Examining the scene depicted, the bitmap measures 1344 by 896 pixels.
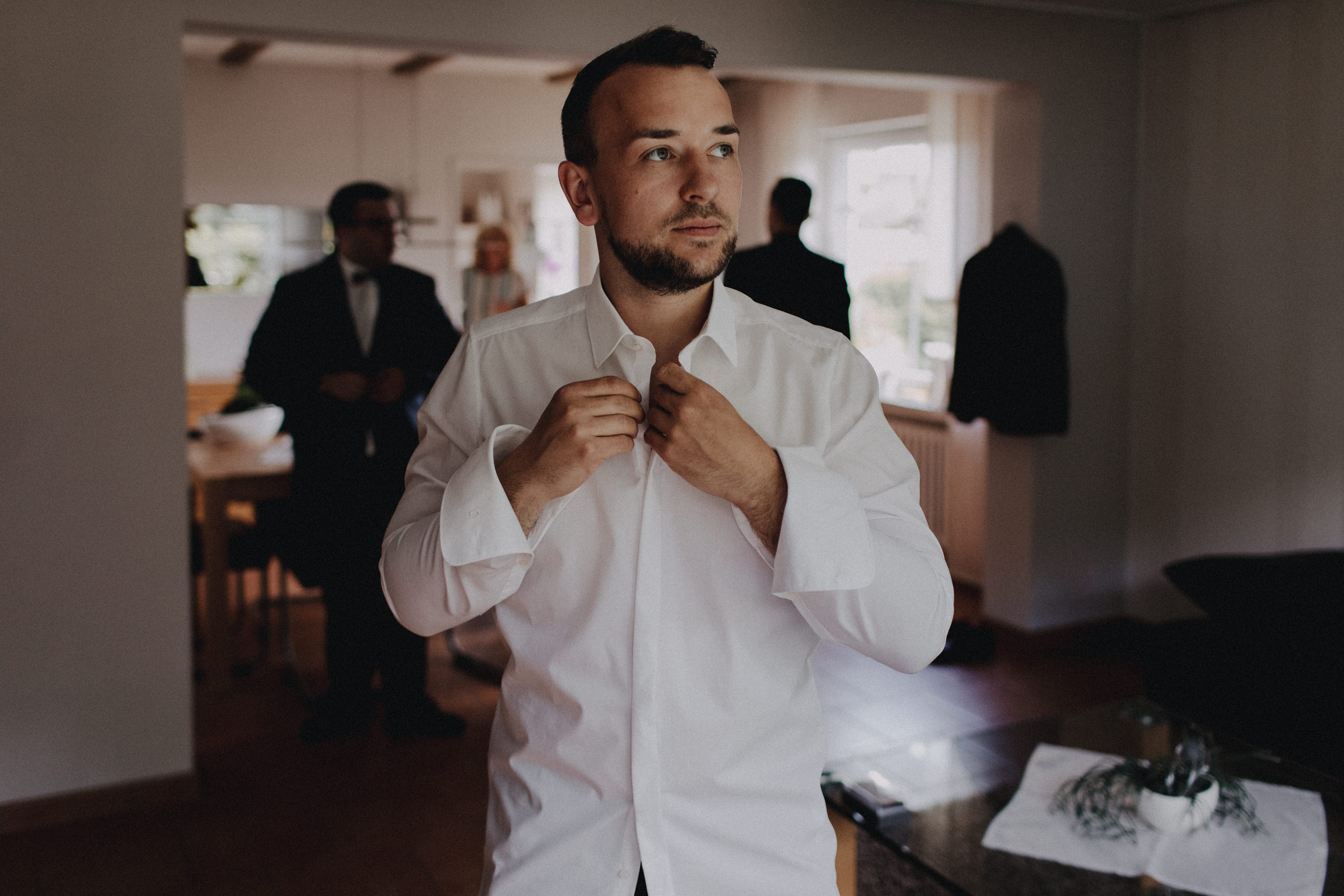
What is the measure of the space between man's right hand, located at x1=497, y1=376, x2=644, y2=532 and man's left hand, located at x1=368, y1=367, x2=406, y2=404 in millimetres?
2425

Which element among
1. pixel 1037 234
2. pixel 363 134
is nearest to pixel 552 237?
pixel 363 134

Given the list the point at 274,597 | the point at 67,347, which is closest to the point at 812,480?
the point at 67,347

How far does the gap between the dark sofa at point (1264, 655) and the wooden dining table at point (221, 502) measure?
282cm

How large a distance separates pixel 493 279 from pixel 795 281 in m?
2.65

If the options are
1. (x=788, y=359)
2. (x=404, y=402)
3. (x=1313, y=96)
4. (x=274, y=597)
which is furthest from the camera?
(x=274, y=597)

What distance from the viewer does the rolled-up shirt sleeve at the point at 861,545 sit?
1062 mm

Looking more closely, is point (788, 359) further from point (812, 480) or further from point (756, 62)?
point (756, 62)

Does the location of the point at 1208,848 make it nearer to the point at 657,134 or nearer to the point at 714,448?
the point at 714,448

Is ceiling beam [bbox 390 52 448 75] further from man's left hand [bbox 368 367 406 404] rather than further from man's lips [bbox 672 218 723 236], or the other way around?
man's lips [bbox 672 218 723 236]

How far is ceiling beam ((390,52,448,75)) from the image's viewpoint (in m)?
7.06

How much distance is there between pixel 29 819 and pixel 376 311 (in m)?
1.72

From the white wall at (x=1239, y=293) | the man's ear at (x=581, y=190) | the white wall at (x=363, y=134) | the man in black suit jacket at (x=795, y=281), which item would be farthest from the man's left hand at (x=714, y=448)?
the white wall at (x=363, y=134)

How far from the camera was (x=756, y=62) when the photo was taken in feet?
12.3

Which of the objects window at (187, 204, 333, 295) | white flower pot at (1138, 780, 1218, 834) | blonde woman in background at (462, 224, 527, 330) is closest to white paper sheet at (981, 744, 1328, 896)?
white flower pot at (1138, 780, 1218, 834)
